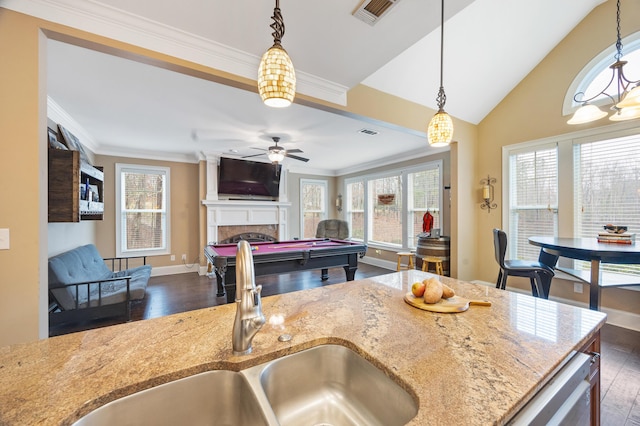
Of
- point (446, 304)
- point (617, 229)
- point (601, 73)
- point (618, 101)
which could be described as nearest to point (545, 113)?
point (601, 73)

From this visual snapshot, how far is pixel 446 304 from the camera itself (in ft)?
3.91

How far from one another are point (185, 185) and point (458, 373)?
19.7 feet

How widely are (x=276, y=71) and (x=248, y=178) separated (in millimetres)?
4799

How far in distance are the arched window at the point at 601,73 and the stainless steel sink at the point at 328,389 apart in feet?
13.8

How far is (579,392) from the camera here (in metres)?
0.87

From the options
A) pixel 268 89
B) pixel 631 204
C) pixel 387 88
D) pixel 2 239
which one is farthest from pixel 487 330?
pixel 631 204

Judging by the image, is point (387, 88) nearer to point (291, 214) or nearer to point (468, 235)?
point (468, 235)

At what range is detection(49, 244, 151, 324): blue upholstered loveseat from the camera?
259 centimetres

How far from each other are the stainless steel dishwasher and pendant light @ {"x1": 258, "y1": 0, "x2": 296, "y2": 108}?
1395mm

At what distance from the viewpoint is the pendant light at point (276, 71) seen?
1.17 m

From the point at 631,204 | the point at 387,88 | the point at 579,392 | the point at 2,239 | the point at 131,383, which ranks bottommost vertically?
the point at 579,392

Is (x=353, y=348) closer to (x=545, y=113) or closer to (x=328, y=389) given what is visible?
(x=328, y=389)

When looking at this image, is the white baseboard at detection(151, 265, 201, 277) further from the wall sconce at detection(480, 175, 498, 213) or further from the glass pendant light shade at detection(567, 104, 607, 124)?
the glass pendant light shade at detection(567, 104, 607, 124)

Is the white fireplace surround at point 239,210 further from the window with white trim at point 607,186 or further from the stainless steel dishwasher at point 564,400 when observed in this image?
the stainless steel dishwasher at point 564,400
